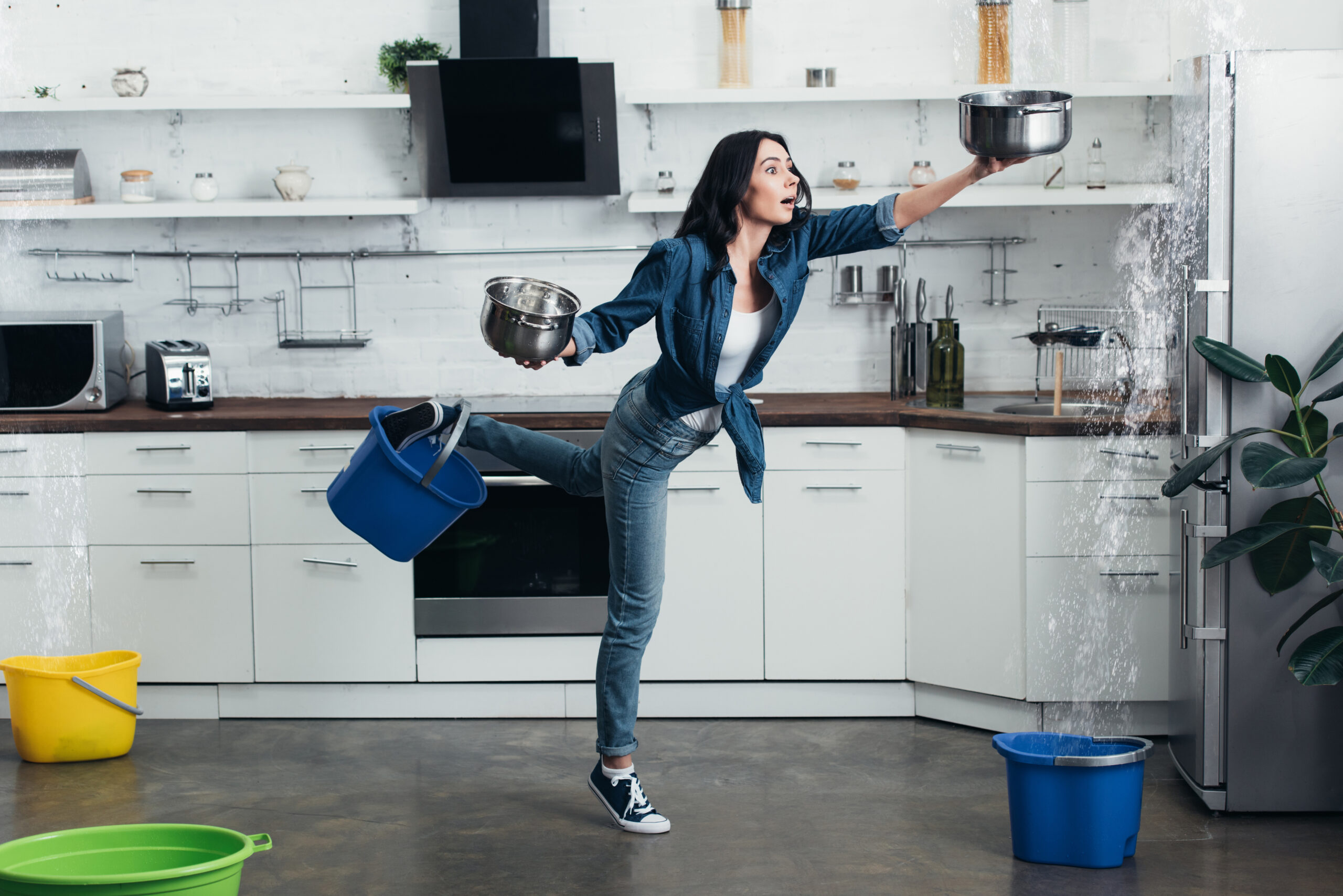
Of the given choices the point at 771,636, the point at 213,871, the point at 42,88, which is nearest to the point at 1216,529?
the point at 771,636

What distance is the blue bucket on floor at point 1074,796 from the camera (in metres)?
2.56

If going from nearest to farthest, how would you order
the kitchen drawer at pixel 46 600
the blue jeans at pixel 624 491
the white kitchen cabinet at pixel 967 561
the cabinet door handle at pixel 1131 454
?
the blue jeans at pixel 624 491
the cabinet door handle at pixel 1131 454
the white kitchen cabinet at pixel 967 561
the kitchen drawer at pixel 46 600

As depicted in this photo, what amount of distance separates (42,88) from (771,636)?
2943mm

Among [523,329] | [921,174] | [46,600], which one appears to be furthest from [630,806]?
[921,174]

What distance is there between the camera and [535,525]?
12.2ft

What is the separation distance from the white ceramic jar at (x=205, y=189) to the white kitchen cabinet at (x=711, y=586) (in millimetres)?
1769

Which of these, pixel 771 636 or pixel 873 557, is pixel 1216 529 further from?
pixel 771 636

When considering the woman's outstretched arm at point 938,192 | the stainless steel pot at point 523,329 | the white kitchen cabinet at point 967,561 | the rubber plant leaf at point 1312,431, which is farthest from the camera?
the white kitchen cabinet at point 967,561

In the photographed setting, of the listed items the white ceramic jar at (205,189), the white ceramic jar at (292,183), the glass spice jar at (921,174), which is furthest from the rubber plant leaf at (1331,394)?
the white ceramic jar at (205,189)

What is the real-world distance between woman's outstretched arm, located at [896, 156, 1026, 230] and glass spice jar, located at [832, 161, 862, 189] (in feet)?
4.85

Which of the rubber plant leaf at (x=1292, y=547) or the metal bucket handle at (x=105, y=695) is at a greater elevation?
the rubber plant leaf at (x=1292, y=547)

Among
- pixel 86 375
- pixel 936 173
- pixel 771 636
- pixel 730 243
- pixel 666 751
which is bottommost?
pixel 666 751

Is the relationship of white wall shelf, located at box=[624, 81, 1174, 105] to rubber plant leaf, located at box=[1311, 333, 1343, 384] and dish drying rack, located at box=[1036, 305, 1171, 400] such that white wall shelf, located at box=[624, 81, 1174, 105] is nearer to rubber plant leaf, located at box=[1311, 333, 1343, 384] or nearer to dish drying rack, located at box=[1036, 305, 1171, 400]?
dish drying rack, located at box=[1036, 305, 1171, 400]

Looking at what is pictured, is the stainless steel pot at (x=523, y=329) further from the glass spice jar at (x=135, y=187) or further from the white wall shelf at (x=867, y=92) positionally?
the glass spice jar at (x=135, y=187)
